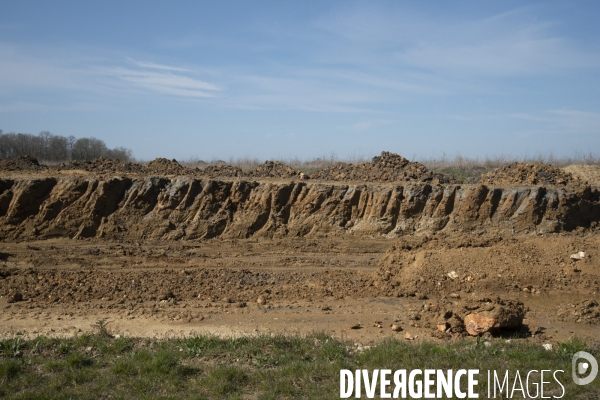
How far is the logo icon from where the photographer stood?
575 cm

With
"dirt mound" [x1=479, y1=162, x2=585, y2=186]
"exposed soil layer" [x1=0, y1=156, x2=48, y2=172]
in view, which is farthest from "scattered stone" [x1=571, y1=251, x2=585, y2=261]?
"exposed soil layer" [x1=0, y1=156, x2=48, y2=172]

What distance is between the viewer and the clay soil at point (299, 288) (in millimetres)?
8164

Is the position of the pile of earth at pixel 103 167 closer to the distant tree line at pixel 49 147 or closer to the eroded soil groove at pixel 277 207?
the eroded soil groove at pixel 277 207

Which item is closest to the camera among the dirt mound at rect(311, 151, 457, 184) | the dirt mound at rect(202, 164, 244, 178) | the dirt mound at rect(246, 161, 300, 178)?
the dirt mound at rect(311, 151, 457, 184)

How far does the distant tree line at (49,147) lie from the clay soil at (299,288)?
77.9 ft

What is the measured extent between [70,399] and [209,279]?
570cm

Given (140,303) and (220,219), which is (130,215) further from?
(140,303)

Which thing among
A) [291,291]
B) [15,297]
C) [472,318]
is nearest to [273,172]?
[291,291]

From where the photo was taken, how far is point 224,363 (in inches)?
241

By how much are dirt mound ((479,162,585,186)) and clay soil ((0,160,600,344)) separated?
7.07 meters

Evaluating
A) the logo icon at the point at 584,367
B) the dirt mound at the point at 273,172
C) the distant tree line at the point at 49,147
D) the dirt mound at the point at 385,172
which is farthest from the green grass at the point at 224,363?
the distant tree line at the point at 49,147

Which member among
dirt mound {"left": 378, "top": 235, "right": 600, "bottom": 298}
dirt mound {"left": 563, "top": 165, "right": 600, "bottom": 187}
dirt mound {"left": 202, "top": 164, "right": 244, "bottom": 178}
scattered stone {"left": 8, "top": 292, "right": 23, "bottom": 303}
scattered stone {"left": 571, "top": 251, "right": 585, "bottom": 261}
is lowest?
scattered stone {"left": 8, "top": 292, "right": 23, "bottom": 303}

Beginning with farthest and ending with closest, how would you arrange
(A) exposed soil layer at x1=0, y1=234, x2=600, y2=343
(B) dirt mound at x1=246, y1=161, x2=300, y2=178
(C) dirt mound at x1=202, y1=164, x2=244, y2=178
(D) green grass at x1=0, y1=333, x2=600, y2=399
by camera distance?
(B) dirt mound at x1=246, y1=161, x2=300, y2=178 → (C) dirt mound at x1=202, y1=164, x2=244, y2=178 → (A) exposed soil layer at x1=0, y1=234, x2=600, y2=343 → (D) green grass at x1=0, y1=333, x2=600, y2=399

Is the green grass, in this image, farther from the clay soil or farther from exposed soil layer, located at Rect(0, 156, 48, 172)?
exposed soil layer, located at Rect(0, 156, 48, 172)
